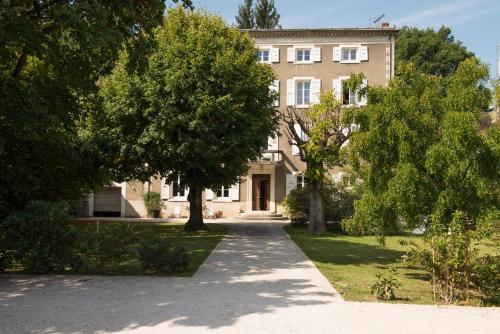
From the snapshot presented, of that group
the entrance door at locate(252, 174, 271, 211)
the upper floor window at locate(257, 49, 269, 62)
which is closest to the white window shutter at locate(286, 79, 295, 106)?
the upper floor window at locate(257, 49, 269, 62)

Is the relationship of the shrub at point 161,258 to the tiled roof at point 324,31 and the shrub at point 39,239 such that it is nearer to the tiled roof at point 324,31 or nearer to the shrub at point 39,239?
the shrub at point 39,239

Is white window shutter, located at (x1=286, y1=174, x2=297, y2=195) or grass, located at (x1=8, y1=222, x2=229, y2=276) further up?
white window shutter, located at (x1=286, y1=174, x2=297, y2=195)

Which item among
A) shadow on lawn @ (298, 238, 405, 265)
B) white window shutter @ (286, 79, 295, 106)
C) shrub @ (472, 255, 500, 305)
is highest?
white window shutter @ (286, 79, 295, 106)

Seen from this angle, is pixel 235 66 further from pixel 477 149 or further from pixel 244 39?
pixel 477 149

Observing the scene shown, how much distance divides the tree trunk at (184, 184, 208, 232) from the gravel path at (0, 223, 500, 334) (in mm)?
10839

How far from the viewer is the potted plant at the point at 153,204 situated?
30.2 metres

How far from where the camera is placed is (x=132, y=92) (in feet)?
58.4

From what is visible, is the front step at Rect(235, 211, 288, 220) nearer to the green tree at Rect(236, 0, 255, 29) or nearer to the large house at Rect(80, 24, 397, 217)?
the large house at Rect(80, 24, 397, 217)

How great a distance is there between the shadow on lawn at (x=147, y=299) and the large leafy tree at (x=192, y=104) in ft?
25.2

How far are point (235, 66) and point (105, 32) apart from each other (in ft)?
31.6

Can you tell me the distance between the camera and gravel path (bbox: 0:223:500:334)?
6059mm

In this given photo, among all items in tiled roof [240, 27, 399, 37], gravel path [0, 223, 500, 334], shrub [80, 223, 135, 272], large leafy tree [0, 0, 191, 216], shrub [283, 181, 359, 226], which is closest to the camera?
gravel path [0, 223, 500, 334]

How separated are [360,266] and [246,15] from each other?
37856 mm

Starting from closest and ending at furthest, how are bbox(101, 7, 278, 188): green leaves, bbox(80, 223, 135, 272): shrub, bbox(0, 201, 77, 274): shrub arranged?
bbox(0, 201, 77, 274): shrub
bbox(80, 223, 135, 272): shrub
bbox(101, 7, 278, 188): green leaves
